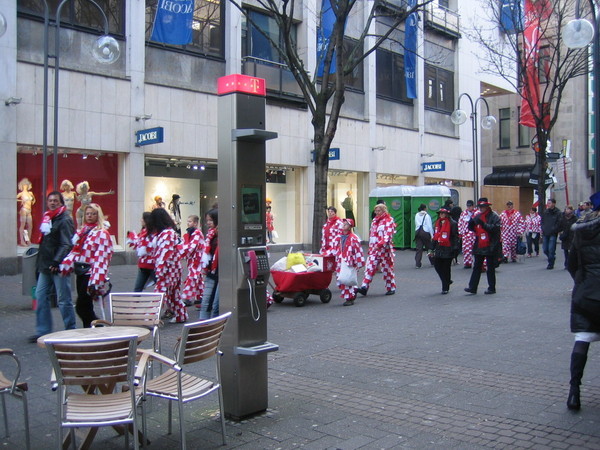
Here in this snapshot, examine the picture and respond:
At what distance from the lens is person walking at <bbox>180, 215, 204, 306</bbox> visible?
10523 mm

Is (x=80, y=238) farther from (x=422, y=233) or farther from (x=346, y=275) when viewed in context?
(x=422, y=233)

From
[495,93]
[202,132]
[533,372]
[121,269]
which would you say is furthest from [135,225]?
[495,93]

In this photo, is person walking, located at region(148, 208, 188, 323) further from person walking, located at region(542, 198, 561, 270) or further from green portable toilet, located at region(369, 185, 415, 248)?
green portable toilet, located at region(369, 185, 415, 248)

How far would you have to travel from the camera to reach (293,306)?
11.9 metres

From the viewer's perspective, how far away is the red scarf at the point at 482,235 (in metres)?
12.5

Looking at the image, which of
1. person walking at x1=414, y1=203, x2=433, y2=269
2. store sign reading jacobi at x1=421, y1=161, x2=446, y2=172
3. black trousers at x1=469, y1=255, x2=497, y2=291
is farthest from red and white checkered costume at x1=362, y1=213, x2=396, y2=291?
store sign reading jacobi at x1=421, y1=161, x2=446, y2=172

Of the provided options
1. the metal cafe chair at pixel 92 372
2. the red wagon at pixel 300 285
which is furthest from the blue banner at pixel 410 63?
the metal cafe chair at pixel 92 372

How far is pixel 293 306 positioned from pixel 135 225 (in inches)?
349

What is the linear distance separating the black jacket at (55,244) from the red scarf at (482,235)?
25.2 ft

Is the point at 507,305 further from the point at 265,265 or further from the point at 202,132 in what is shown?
the point at 202,132

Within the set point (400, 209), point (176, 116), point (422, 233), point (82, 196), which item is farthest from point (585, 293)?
point (400, 209)

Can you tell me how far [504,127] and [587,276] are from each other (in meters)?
44.9

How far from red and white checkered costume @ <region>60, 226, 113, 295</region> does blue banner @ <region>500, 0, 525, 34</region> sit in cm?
1863

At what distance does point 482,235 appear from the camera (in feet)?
41.4
